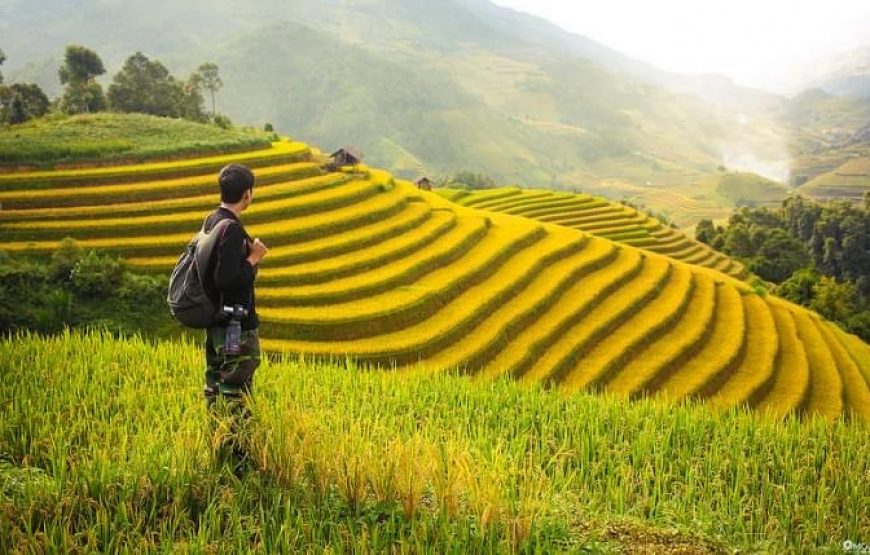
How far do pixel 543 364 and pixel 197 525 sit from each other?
1469cm

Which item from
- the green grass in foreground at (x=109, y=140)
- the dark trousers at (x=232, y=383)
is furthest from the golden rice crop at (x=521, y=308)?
the green grass in foreground at (x=109, y=140)

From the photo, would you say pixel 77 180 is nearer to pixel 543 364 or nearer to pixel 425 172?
pixel 543 364

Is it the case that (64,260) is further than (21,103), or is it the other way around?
(21,103)

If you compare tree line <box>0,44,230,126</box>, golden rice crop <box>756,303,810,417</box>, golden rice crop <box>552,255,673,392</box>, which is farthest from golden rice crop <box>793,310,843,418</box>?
tree line <box>0,44,230,126</box>

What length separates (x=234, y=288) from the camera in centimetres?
387

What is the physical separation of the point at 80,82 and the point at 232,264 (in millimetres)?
43767

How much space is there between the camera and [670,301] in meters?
23.7

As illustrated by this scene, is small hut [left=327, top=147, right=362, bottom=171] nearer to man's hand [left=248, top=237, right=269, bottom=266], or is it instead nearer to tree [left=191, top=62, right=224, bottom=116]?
tree [left=191, top=62, right=224, bottom=116]

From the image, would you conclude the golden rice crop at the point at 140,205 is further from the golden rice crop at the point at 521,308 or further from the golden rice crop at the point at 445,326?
the golden rice crop at the point at 521,308

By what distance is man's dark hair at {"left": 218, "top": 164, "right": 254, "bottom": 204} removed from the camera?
395 cm

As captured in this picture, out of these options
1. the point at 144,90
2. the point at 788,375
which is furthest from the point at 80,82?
the point at 788,375

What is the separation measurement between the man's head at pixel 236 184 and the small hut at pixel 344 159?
25075mm

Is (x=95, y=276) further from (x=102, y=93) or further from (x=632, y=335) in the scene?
(x=102, y=93)

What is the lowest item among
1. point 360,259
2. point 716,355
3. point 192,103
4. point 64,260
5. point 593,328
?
point 716,355
